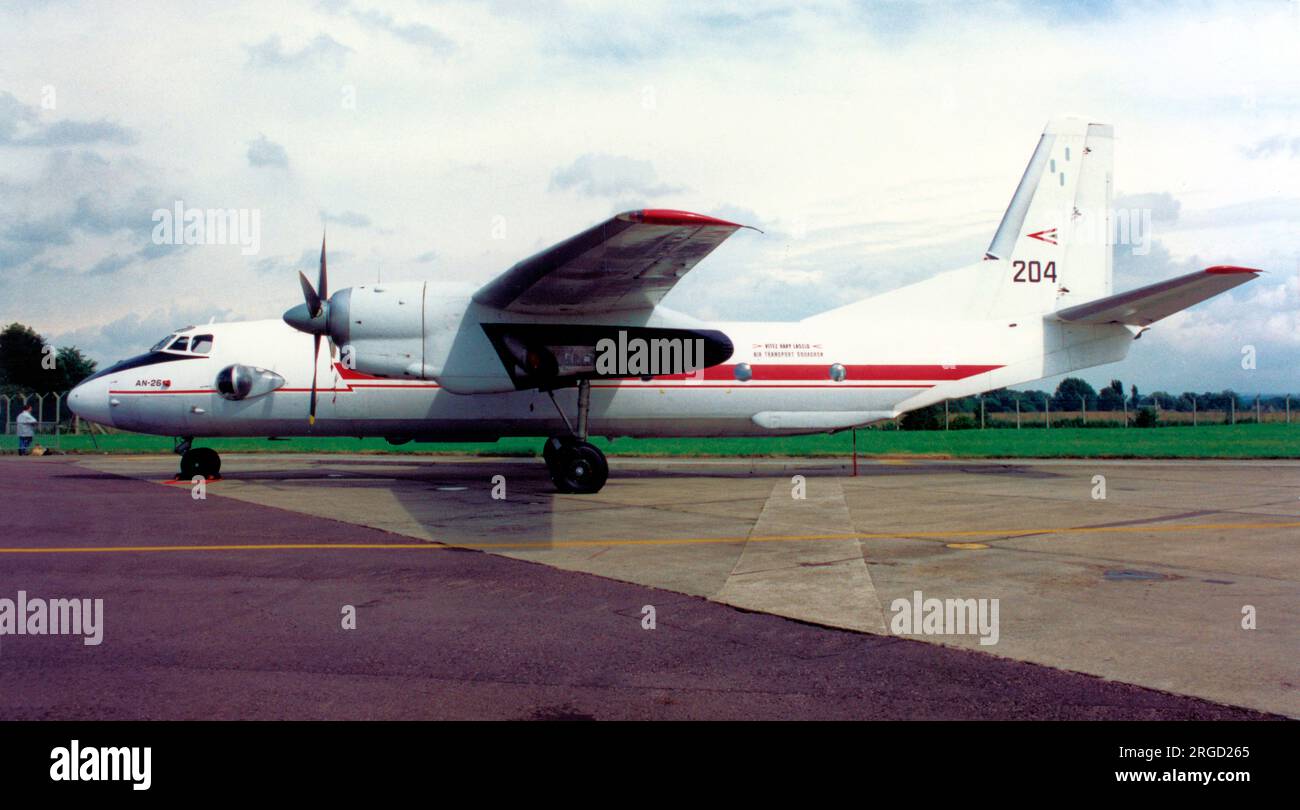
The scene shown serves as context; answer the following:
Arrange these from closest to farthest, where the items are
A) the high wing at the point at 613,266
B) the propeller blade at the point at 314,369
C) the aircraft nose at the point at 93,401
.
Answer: the high wing at the point at 613,266 → the propeller blade at the point at 314,369 → the aircraft nose at the point at 93,401

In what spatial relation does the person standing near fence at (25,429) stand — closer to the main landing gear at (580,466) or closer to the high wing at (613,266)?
the high wing at (613,266)

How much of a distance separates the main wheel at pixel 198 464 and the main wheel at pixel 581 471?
8304 mm

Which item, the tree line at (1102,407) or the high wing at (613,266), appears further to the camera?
the tree line at (1102,407)

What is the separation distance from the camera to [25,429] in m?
28.9

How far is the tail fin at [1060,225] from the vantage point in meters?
18.9

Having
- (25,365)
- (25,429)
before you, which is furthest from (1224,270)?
(25,365)

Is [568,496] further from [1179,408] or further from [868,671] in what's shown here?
[1179,408]

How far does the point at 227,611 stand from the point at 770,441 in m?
28.4

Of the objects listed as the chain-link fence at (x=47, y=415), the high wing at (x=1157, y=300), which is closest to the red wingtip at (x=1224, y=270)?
the high wing at (x=1157, y=300)

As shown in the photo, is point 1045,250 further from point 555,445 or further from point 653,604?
point 653,604

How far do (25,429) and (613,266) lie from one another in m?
25.6

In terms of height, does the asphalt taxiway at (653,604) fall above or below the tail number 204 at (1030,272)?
below
